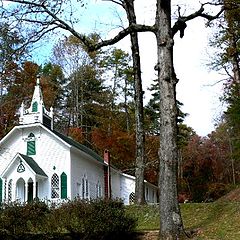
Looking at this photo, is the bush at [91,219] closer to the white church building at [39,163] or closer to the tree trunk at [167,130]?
Result: the tree trunk at [167,130]

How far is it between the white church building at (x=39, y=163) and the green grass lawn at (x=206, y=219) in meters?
10.6

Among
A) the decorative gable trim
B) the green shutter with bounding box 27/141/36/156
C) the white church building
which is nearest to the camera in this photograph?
the decorative gable trim

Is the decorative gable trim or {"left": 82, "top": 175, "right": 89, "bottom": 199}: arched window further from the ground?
the decorative gable trim

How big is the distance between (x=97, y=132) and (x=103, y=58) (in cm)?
822

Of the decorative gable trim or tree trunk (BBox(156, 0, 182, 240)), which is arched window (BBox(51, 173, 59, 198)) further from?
tree trunk (BBox(156, 0, 182, 240))

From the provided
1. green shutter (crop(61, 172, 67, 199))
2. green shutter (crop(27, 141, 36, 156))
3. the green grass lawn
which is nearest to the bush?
the green grass lawn

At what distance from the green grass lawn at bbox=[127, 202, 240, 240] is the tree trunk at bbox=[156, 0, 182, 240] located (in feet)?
2.67

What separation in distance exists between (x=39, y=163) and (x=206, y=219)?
16.8 metres

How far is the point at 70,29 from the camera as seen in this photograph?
14023mm

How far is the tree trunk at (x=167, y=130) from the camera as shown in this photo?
37.4 ft

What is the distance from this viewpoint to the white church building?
2816 centimetres

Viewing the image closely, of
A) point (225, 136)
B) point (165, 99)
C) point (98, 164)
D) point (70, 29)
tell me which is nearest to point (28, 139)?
point (98, 164)

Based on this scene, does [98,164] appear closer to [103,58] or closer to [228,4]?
[103,58]

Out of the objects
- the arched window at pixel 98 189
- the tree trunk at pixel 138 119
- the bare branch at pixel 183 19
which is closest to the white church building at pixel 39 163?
the arched window at pixel 98 189
